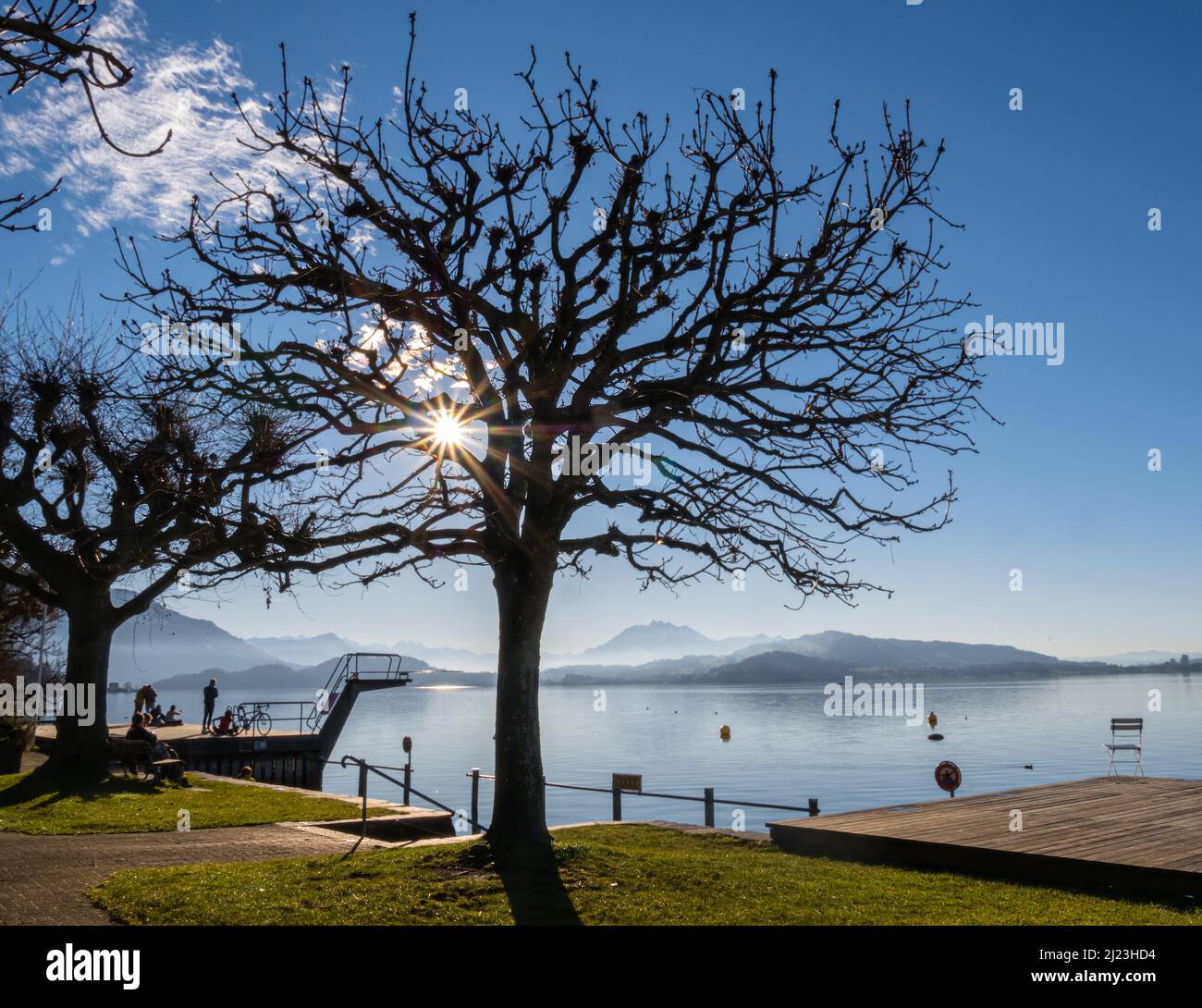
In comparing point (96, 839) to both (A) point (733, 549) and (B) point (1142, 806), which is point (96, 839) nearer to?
(A) point (733, 549)

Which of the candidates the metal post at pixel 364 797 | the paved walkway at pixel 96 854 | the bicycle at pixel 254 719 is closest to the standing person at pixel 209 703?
the bicycle at pixel 254 719

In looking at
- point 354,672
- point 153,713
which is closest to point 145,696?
point 153,713

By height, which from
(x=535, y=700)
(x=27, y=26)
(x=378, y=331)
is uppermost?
(x=378, y=331)

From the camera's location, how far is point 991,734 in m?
91.8

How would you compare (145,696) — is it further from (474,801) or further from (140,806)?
(140,806)

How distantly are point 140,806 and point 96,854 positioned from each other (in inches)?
248

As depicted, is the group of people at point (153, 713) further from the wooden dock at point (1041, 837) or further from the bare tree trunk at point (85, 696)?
the wooden dock at point (1041, 837)

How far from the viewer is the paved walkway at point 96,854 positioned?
33.5 feet

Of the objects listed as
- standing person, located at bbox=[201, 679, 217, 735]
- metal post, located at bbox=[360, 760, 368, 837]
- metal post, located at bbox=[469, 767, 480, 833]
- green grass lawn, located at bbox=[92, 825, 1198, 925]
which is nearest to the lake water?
standing person, located at bbox=[201, 679, 217, 735]

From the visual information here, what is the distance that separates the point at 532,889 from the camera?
11.0 metres
